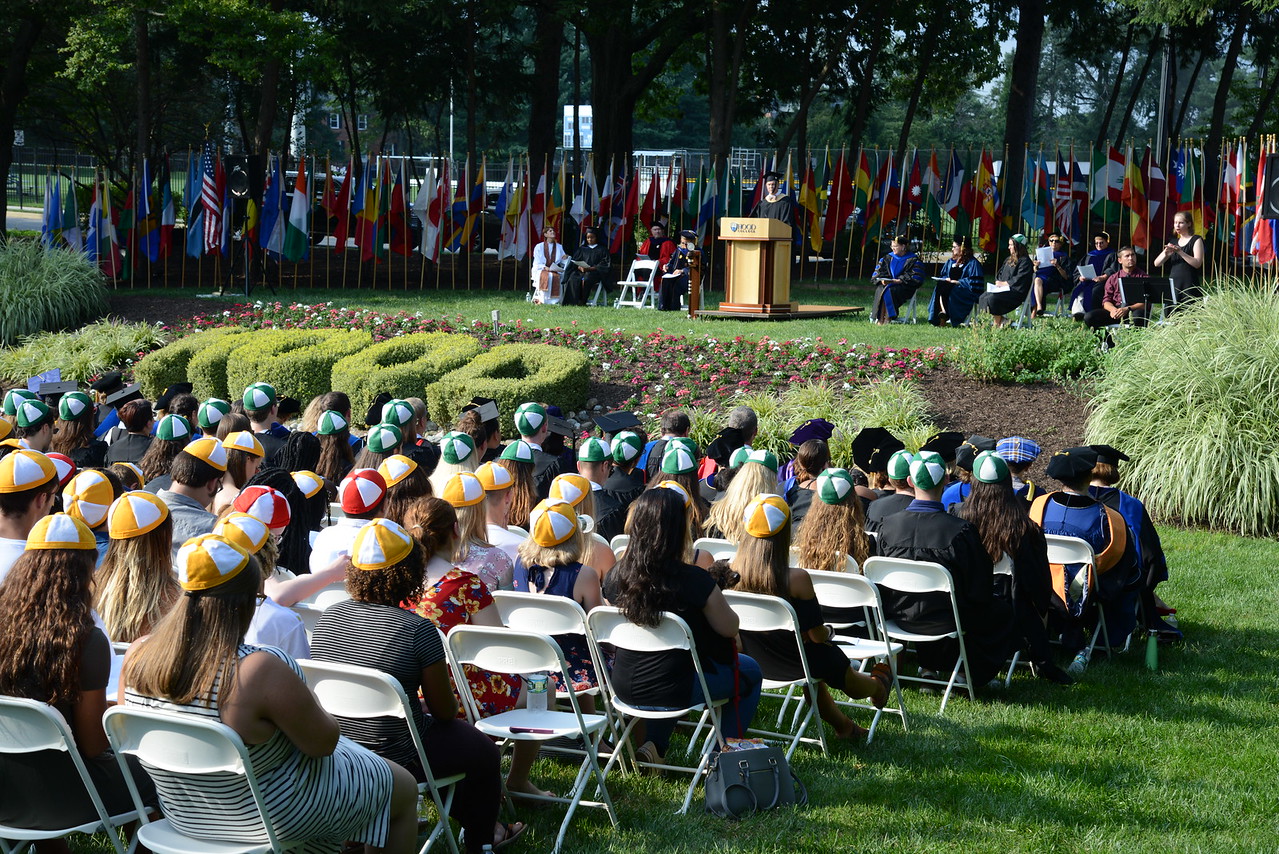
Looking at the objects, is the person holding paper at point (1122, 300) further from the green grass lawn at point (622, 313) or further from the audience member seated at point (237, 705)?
the audience member seated at point (237, 705)

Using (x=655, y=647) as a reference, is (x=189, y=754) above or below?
above

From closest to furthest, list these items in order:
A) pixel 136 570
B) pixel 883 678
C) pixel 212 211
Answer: pixel 136 570 → pixel 883 678 → pixel 212 211

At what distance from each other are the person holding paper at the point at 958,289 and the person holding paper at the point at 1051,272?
844 millimetres

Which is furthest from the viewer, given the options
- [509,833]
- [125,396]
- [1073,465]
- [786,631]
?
[125,396]

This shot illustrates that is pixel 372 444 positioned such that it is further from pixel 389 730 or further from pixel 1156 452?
pixel 1156 452

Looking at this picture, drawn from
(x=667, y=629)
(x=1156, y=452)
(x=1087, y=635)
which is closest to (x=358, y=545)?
(x=667, y=629)

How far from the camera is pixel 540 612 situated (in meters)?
5.06

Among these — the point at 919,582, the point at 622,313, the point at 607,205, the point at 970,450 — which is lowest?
the point at 919,582

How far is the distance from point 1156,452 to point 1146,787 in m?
6.14

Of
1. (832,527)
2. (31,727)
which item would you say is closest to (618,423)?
(832,527)

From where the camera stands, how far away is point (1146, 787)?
17.2 feet

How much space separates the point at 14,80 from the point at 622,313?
15.2 m

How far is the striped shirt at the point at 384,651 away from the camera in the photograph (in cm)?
416

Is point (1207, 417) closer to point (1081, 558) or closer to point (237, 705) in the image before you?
point (1081, 558)
